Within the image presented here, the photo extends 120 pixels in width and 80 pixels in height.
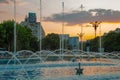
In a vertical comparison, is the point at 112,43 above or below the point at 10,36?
below

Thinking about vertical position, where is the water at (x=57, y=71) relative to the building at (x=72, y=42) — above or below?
below

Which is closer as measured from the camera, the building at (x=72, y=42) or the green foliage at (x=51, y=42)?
the green foliage at (x=51, y=42)

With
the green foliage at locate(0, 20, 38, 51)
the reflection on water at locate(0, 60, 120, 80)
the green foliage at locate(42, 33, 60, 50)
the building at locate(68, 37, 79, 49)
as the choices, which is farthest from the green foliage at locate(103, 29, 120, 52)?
the reflection on water at locate(0, 60, 120, 80)

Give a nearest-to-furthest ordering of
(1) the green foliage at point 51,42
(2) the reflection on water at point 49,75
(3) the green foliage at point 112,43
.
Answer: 1. (2) the reflection on water at point 49,75
2. (3) the green foliage at point 112,43
3. (1) the green foliage at point 51,42

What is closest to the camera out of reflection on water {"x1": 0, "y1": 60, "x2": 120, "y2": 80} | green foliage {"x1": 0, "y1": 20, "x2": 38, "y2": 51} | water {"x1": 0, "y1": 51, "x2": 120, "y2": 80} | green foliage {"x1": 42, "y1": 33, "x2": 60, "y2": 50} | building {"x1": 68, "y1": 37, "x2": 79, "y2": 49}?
reflection on water {"x1": 0, "y1": 60, "x2": 120, "y2": 80}

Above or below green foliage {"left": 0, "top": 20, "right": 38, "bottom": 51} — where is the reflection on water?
below

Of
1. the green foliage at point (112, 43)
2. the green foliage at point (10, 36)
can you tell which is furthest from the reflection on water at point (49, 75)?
the green foliage at point (112, 43)

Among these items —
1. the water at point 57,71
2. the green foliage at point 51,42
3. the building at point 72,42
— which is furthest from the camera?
A: the building at point 72,42

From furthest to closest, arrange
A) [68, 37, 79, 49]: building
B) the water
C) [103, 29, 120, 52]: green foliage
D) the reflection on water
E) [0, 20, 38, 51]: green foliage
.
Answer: [68, 37, 79, 49]: building
[103, 29, 120, 52]: green foliage
[0, 20, 38, 51]: green foliage
the water
the reflection on water

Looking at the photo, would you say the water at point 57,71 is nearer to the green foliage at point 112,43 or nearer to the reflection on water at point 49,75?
the reflection on water at point 49,75

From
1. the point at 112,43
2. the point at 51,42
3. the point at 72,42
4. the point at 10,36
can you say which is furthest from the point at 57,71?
the point at 72,42

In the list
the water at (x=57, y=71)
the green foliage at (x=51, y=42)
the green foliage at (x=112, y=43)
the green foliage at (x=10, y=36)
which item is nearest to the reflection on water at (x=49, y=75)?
the water at (x=57, y=71)

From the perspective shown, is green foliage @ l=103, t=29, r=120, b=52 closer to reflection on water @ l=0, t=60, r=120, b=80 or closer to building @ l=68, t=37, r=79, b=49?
building @ l=68, t=37, r=79, b=49

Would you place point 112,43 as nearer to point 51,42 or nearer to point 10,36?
point 51,42
